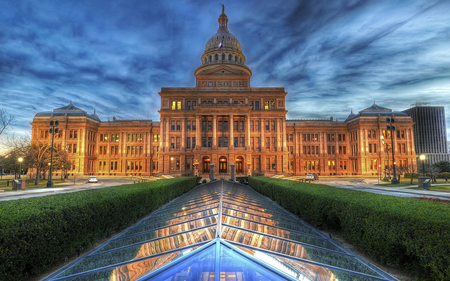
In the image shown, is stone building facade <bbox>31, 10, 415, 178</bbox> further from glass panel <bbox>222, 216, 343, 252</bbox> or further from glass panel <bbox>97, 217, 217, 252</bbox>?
glass panel <bbox>222, 216, 343, 252</bbox>

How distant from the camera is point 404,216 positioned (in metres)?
5.91

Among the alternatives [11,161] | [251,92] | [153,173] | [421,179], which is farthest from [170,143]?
[421,179]

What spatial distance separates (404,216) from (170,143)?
57.5 m

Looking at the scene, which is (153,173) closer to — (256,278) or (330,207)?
(330,207)

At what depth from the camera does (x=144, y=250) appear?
193 inches

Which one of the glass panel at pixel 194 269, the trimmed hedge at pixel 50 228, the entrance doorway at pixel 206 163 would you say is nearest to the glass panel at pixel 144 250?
the glass panel at pixel 194 269

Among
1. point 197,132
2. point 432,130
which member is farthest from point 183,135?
point 432,130

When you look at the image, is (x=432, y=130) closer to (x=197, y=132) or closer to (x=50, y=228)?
(x=197, y=132)

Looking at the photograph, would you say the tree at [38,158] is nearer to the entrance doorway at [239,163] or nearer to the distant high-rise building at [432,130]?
the entrance doorway at [239,163]

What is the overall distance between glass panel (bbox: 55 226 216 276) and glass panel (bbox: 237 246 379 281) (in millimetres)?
1057

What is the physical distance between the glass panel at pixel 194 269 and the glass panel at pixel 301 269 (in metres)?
0.61

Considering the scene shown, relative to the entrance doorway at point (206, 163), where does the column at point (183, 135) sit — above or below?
above

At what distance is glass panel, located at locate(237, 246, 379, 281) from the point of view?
12.1 ft

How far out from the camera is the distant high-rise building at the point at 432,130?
121500mm
